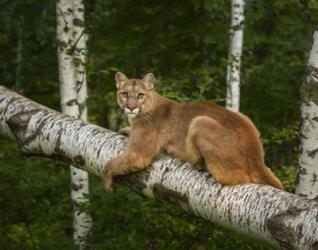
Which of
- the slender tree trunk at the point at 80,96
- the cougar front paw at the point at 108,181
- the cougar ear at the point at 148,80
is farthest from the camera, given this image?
the slender tree trunk at the point at 80,96

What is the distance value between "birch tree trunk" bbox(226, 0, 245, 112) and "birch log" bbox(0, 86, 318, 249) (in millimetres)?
4403

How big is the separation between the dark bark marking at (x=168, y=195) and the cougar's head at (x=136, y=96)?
1226 mm

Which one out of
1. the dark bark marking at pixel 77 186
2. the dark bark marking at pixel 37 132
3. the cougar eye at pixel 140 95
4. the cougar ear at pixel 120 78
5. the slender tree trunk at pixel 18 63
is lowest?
the dark bark marking at pixel 77 186

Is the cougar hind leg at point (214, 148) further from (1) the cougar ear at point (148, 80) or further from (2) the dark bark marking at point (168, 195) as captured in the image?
(1) the cougar ear at point (148, 80)

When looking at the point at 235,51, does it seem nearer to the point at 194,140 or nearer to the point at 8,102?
the point at 8,102

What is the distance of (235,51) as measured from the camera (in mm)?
9977

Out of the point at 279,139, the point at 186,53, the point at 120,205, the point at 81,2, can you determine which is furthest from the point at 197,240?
the point at 186,53

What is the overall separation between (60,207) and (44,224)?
0.33m

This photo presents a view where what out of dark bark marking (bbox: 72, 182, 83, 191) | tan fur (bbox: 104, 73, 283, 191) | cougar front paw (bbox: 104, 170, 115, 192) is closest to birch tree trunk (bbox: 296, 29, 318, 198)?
tan fur (bbox: 104, 73, 283, 191)

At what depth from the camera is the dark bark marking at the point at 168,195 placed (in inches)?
182

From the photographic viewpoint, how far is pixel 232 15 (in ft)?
32.3

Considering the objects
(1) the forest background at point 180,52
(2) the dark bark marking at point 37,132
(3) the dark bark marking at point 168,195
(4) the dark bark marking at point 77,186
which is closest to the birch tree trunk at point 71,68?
(4) the dark bark marking at point 77,186

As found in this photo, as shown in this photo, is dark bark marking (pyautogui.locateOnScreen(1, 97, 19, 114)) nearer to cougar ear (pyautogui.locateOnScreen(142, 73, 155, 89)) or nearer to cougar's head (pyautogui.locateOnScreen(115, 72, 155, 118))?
cougar's head (pyautogui.locateOnScreen(115, 72, 155, 118))

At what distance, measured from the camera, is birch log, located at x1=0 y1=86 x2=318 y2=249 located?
384 cm
